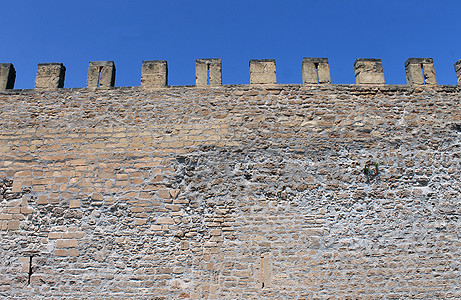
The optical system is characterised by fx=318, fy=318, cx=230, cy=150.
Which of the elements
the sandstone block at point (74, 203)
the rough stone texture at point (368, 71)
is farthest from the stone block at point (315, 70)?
the sandstone block at point (74, 203)

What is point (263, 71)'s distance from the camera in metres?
5.27

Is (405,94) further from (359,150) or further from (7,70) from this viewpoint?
(7,70)

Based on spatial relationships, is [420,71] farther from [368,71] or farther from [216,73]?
[216,73]

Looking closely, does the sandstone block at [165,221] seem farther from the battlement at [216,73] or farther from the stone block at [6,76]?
the stone block at [6,76]

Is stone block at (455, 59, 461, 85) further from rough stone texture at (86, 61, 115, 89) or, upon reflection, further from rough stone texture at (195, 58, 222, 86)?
rough stone texture at (86, 61, 115, 89)

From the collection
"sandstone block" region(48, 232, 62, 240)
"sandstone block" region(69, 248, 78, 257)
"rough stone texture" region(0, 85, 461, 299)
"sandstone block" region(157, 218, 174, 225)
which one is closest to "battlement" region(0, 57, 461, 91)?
"rough stone texture" region(0, 85, 461, 299)

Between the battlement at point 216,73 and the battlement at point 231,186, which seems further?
the battlement at point 216,73

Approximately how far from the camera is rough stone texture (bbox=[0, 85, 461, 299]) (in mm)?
4434

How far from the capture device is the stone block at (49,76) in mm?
5238

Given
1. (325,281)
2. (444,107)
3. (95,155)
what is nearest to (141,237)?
(95,155)

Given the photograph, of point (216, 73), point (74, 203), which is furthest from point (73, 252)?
point (216, 73)

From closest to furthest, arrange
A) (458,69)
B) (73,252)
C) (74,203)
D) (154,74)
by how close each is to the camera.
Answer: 1. (73,252)
2. (74,203)
3. (154,74)
4. (458,69)

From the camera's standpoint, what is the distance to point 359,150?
4863 millimetres

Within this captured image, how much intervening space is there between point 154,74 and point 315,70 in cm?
267
